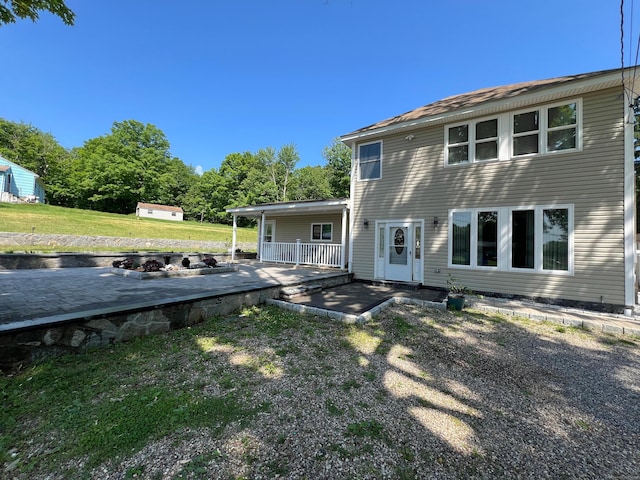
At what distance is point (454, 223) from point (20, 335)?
9.16 meters

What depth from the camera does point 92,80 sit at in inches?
792

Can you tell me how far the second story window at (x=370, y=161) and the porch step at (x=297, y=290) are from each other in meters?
4.61

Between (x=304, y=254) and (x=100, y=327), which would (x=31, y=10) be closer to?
(x=100, y=327)

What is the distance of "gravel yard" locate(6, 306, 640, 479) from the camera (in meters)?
1.91

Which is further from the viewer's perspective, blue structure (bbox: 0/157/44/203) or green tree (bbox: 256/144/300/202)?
green tree (bbox: 256/144/300/202)

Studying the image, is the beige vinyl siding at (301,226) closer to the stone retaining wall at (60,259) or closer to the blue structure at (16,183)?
the stone retaining wall at (60,259)

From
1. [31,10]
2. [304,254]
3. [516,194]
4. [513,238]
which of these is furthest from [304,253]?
[31,10]

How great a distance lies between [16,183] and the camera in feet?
84.7

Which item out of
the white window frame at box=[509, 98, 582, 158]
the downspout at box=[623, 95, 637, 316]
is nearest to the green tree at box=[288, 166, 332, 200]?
the white window frame at box=[509, 98, 582, 158]

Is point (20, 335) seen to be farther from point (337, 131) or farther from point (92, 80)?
point (337, 131)

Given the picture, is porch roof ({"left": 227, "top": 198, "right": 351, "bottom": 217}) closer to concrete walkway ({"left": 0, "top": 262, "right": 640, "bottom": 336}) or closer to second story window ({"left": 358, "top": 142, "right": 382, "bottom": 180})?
second story window ({"left": 358, "top": 142, "right": 382, "bottom": 180})

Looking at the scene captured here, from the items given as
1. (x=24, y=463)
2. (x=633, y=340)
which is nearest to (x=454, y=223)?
(x=633, y=340)

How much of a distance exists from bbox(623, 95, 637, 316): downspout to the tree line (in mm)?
23513

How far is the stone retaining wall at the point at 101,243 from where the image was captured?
12.2m
